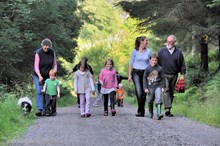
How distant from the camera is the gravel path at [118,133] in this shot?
299 inches

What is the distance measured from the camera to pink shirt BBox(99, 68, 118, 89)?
1292 centimetres

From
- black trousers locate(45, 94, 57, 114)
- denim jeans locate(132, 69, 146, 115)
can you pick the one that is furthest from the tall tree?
black trousers locate(45, 94, 57, 114)

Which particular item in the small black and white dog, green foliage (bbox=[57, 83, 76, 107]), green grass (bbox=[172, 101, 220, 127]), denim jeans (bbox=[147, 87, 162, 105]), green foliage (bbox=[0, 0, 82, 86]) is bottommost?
green foliage (bbox=[57, 83, 76, 107])

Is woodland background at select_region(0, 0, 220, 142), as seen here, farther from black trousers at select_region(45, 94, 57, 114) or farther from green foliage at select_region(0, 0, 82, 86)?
black trousers at select_region(45, 94, 57, 114)

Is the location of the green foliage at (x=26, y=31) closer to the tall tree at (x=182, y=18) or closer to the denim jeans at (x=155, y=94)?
the tall tree at (x=182, y=18)

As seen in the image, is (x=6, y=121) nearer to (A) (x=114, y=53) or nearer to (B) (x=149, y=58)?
(B) (x=149, y=58)

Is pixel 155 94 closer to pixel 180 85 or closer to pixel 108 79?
pixel 180 85

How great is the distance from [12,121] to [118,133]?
2.79m

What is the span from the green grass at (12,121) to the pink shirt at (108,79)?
2.13 m

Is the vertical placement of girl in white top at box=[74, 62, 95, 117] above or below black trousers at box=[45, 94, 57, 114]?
above

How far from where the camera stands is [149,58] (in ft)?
41.2

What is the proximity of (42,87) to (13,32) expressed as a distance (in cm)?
826

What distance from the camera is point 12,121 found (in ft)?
33.8

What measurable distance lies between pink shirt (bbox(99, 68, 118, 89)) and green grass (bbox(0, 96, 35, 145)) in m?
2.13
